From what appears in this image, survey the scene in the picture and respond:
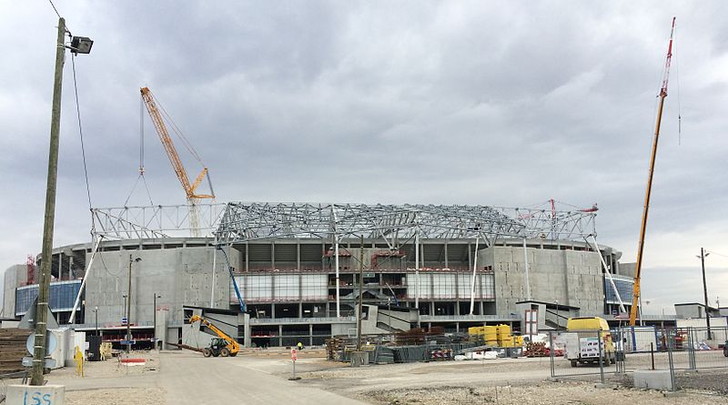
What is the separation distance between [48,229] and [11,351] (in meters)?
28.7

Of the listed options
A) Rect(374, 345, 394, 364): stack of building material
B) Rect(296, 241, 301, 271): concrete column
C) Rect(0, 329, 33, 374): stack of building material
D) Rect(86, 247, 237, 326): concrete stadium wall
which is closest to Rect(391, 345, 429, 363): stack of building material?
Rect(374, 345, 394, 364): stack of building material

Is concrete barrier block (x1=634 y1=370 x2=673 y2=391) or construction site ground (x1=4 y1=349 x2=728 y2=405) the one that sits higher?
concrete barrier block (x1=634 y1=370 x2=673 y2=391)

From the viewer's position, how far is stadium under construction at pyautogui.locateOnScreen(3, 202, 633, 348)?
119m

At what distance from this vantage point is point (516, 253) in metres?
135

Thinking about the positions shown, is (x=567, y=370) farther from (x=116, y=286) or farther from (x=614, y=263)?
(x=614, y=263)

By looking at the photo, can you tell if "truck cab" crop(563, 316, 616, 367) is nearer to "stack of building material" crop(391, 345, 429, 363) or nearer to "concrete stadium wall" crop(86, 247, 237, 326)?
"stack of building material" crop(391, 345, 429, 363)

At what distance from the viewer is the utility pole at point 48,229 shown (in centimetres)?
1581

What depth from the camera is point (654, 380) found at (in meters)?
24.4

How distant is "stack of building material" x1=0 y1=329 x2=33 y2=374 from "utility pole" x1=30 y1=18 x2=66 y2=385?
87.1ft

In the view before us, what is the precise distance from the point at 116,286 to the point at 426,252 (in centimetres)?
6332

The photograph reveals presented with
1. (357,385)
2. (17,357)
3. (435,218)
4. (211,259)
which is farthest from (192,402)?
(211,259)

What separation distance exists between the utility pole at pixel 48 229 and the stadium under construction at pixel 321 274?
315 ft

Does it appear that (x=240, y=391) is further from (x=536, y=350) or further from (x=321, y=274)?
(x=321, y=274)

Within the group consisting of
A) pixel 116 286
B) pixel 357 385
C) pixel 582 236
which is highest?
pixel 582 236
